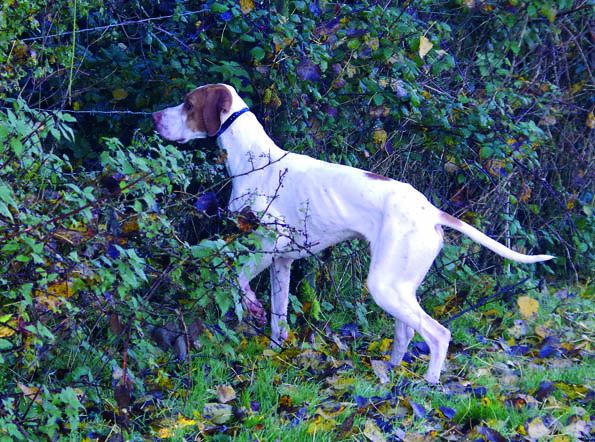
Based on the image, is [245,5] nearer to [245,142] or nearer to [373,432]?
[245,142]

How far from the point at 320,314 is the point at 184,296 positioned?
56.1 inches

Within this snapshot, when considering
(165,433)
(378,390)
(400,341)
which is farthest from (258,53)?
(165,433)

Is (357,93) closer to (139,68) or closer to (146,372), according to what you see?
(139,68)

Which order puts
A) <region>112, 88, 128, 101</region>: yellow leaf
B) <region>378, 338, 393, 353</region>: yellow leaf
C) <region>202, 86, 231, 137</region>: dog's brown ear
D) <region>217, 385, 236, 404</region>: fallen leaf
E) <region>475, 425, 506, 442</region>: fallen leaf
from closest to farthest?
<region>475, 425, 506, 442</region>: fallen leaf, <region>217, 385, 236, 404</region>: fallen leaf, <region>202, 86, 231, 137</region>: dog's brown ear, <region>378, 338, 393, 353</region>: yellow leaf, <region>112, 88, 128, 101</region>: yellow leaf

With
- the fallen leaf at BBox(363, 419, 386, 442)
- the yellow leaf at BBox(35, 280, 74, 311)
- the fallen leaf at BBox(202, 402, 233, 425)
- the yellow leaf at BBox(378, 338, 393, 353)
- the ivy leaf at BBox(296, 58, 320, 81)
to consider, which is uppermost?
the ivy leaf at BBox(296, 58, 320, 81)

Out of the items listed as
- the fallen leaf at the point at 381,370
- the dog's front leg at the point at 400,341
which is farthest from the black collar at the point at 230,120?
the fallen leaf at the point at 381,370

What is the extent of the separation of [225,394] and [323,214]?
1.16 m

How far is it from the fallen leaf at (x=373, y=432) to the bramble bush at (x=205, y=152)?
2.36ft

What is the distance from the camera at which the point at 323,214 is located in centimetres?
476

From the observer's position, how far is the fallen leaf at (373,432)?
3.61 meters

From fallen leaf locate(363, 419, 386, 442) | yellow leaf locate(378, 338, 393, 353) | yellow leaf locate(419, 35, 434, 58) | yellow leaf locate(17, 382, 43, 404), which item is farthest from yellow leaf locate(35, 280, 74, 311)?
yellow leaf locate(419, 35, 434, 58)

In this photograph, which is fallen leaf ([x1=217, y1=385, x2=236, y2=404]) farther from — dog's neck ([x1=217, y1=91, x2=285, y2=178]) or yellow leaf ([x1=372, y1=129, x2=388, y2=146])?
Result: yellow leaf ([x1=372, y1=129, x2=388, y2=146])

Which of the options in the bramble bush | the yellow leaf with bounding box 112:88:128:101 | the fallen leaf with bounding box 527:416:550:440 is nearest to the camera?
the bramble bush

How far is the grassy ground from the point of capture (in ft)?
12.1
